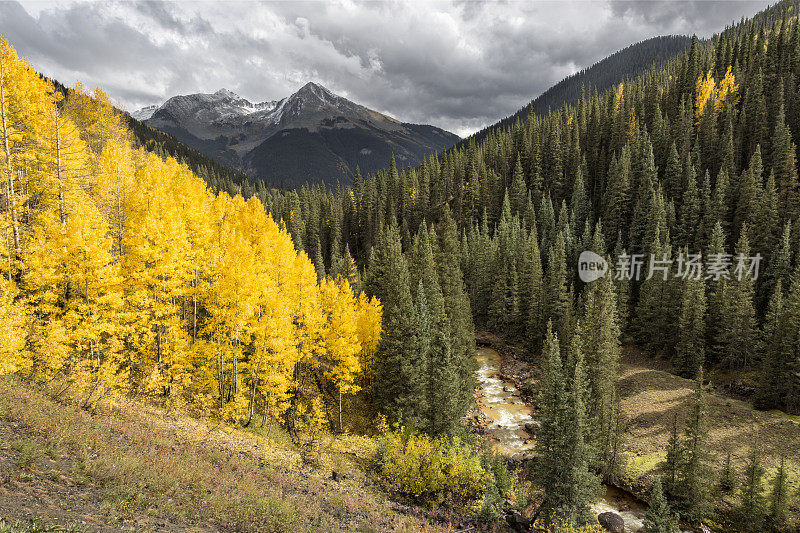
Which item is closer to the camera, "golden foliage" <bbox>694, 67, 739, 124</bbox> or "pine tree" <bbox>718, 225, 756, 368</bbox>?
"pine tree" <bbox>718, 225, 756, 368</bbox>

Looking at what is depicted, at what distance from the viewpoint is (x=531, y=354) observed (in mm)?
62625

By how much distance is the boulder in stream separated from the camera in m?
26.2

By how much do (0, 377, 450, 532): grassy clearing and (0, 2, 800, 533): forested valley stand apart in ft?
7.70

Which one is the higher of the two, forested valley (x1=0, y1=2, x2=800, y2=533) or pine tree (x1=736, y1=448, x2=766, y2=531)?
forested valley (x1=0, y1=2, x2=800, y2=533)

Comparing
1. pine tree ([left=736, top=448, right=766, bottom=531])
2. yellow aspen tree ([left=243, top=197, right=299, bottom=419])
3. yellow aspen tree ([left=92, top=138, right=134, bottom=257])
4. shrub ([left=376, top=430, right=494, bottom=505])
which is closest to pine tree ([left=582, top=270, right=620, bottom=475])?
pine tree ([left=736, top=448, right=766, bottom=531])

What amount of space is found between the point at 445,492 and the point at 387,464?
4.38 metres

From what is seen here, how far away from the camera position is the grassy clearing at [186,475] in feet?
39.9

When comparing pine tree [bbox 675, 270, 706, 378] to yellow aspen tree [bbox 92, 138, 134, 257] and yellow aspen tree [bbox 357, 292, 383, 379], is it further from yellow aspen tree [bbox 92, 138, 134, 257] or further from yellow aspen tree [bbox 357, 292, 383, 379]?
yellow aspen tree [bbox 92, 138, 134, 257]

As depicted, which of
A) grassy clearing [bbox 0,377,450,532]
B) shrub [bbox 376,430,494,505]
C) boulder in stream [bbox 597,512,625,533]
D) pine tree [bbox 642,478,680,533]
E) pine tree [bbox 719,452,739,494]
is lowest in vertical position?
boulder in stream [bbox 597,512,625,533]

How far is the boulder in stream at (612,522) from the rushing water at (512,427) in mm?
656

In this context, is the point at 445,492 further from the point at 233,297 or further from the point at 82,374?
the point at 82,374

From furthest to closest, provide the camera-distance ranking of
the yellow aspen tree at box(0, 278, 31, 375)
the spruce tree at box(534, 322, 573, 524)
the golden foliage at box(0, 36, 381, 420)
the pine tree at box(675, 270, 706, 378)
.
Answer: the pine tree at box(675, 270, 706, 378) < the spruce tree at box(534, 322, 573, 524) < the golden foliage at box(0, 36, 381, 420) < the yellow aspen tree at box(0, 278, 31, 375)

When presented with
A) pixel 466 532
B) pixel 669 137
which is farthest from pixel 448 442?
pixel 669 137

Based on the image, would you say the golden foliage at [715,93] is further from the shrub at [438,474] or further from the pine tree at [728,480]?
the shrub at [438,474]
